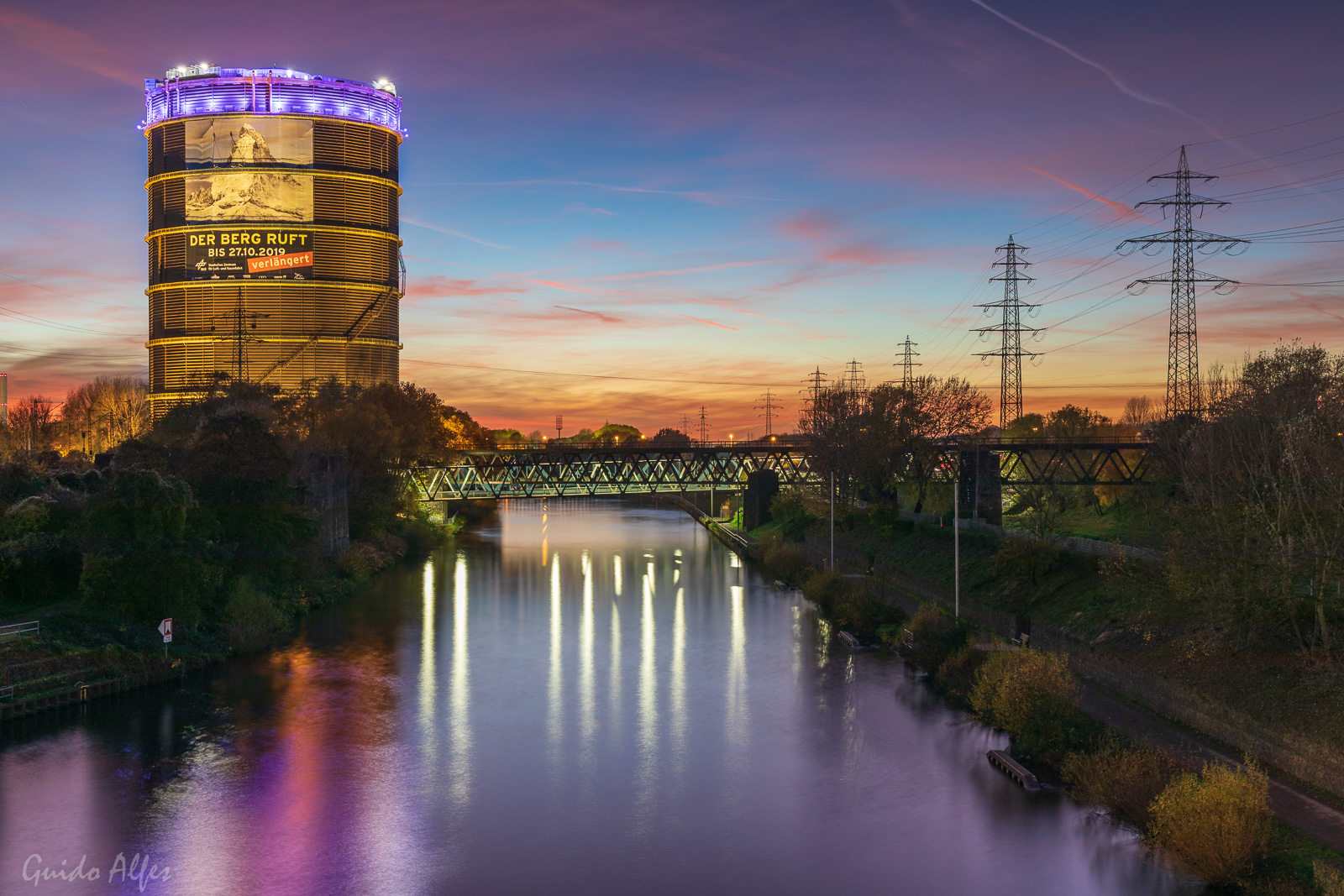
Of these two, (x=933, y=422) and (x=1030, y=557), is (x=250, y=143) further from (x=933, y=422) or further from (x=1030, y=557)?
(x=1030, y=557)

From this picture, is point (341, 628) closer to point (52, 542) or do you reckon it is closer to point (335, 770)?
point (52, 542)

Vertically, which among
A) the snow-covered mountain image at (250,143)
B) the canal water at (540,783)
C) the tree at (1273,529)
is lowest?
the canal water at (540,783)

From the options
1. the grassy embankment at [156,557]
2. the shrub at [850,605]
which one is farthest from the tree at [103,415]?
the shrub at [850,605]

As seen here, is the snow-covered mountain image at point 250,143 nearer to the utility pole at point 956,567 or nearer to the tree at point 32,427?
the tree at point 32,427

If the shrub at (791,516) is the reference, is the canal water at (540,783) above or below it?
below

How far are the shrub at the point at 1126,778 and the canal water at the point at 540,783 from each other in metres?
0.60

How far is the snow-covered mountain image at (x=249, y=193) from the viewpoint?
118 m

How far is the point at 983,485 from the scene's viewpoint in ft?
226

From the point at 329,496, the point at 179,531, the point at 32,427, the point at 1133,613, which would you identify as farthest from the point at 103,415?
the point at 1133,613

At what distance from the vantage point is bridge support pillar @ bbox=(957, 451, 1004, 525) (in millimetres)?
68438

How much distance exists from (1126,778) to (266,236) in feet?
364

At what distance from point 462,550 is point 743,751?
67020 millimetres

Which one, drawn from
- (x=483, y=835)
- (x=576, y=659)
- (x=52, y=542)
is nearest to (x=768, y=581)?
(x=576, y=659)

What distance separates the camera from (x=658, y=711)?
126 feet
